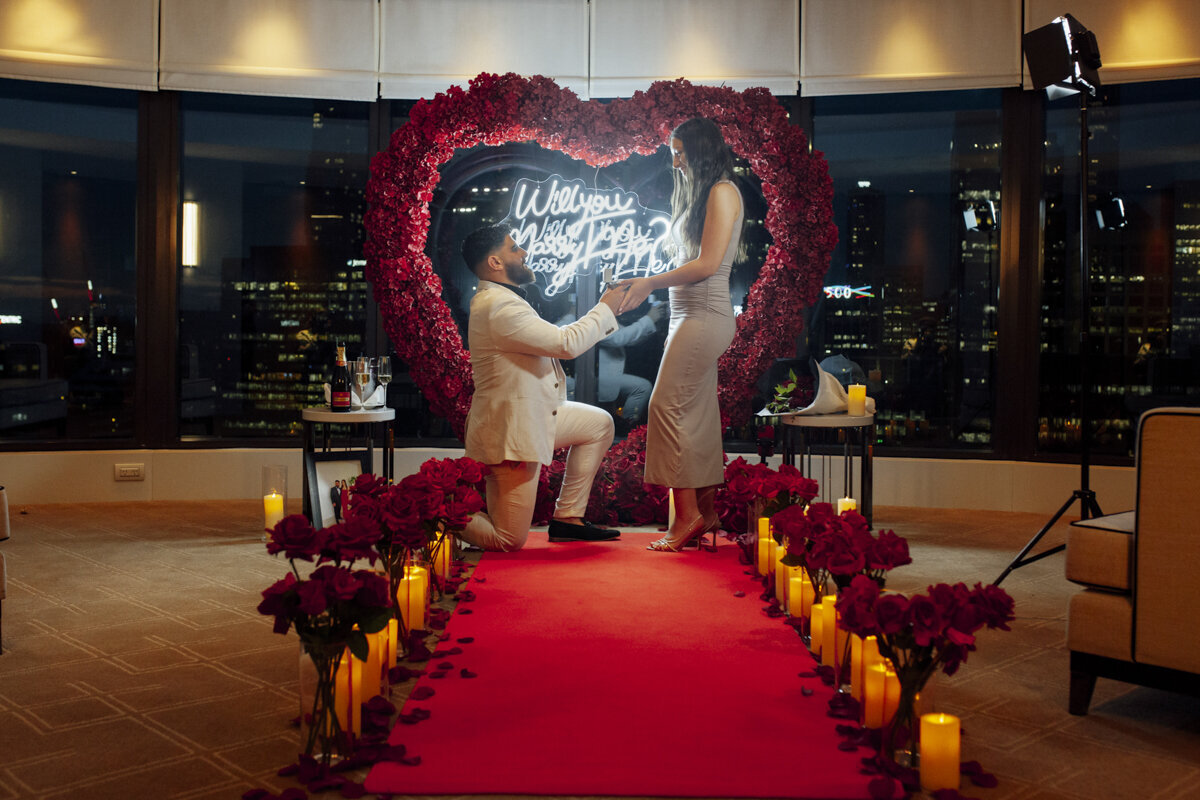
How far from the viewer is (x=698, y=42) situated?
6262 millimetres

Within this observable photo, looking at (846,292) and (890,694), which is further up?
(846,292)

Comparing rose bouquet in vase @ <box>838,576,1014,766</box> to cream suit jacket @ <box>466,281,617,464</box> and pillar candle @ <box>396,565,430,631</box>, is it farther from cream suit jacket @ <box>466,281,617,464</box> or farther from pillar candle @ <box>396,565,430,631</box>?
cream suit jacket @ <box>466,281,617,464</box>

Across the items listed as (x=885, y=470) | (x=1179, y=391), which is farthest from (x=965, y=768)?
(x=1179, y=391)

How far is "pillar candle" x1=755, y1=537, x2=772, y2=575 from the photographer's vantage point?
13.0ft

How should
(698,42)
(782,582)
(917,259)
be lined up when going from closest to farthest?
1. (782,582)
2. (698,42)
3. (917,259)

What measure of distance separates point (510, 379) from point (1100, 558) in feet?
8.62

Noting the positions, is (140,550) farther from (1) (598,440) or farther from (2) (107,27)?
(2) (107,27)

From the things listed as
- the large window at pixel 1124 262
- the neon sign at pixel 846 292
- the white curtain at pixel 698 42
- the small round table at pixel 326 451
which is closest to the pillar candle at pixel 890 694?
the small round table at pixel 326 451

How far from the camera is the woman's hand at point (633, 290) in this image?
4.67 meters

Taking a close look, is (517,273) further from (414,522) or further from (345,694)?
(345,694)

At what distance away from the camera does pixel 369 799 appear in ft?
6.57

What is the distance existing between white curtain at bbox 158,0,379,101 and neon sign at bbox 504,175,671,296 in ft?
4.73

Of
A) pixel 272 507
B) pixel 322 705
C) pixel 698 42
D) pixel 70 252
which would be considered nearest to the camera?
pixel 322 705

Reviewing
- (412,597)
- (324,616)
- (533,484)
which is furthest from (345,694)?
(533,484)
